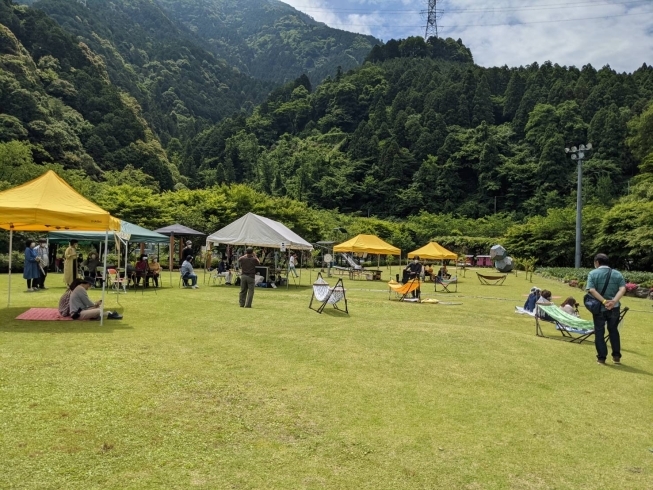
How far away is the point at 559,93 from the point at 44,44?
82994mm

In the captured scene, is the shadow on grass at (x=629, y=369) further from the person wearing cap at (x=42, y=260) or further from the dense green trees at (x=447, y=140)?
the dense green trees at (x=447, y=140)

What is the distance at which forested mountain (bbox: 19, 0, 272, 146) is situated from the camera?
10319 centimetres

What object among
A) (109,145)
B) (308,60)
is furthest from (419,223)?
(308,60)

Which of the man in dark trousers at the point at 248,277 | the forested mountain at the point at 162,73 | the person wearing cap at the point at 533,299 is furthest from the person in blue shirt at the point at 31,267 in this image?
the forested mountain at the point at 162,73

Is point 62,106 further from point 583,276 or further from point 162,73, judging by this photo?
point 162,73

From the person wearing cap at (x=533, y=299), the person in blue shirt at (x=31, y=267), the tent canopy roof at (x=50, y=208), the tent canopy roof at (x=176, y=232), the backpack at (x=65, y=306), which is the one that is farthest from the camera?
the tent canopy roof at (x=176, y=232)

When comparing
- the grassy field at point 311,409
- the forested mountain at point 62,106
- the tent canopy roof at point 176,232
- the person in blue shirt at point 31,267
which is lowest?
the grassy field at point 311,409

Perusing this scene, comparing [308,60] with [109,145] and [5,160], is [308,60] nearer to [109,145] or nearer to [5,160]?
[109,145]

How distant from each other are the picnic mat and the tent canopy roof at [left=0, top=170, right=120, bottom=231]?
5.84ft

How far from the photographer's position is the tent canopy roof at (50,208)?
29.8 ft

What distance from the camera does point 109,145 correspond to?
62.7m

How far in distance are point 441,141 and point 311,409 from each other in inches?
3378

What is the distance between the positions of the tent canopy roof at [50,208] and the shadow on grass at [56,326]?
1.82 m

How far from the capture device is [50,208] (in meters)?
9.17
